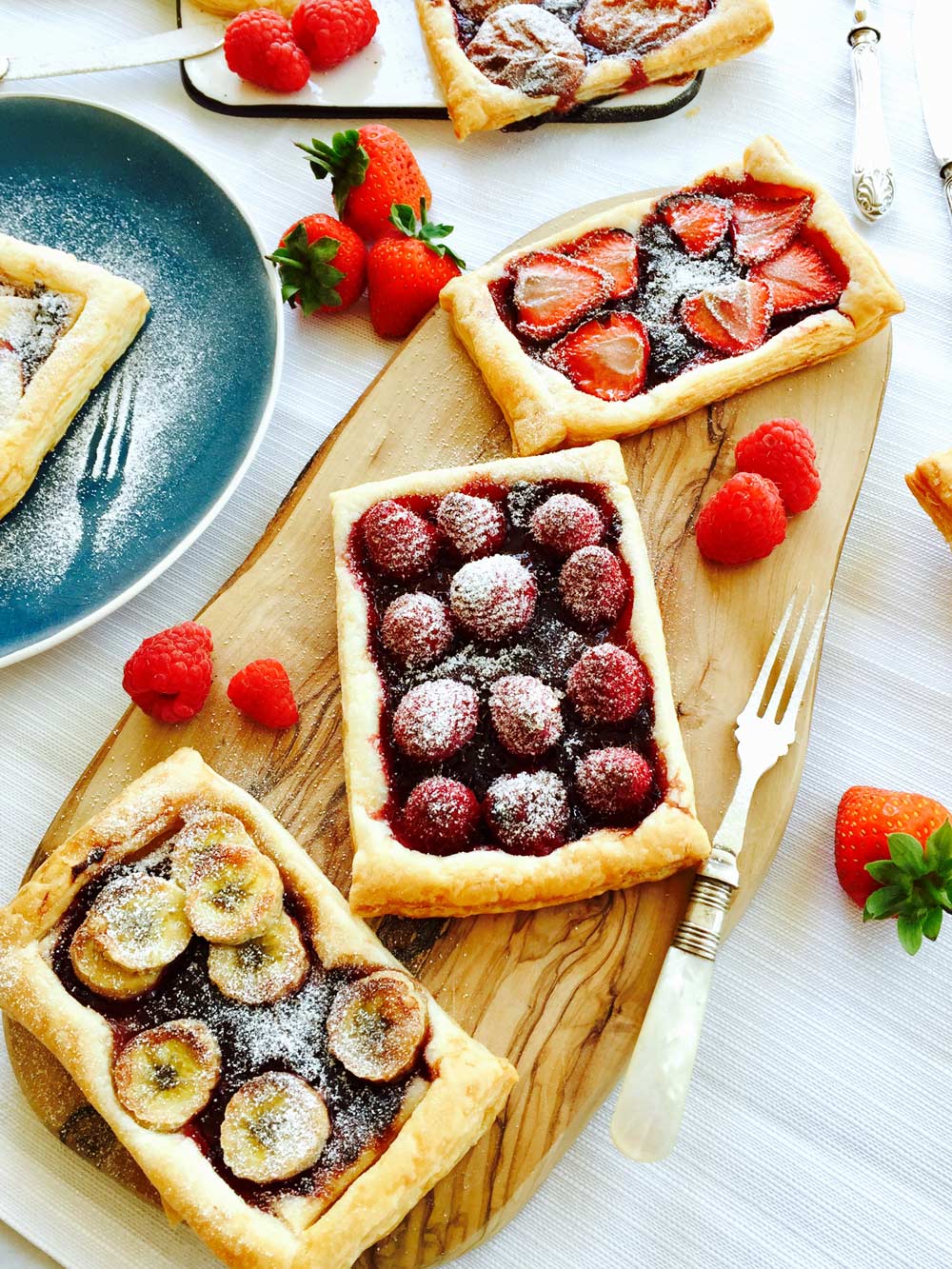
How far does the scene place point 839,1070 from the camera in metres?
2.13

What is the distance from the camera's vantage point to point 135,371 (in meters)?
2.72

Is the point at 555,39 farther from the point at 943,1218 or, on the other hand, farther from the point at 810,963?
Result: the point at 943,1218

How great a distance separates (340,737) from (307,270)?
3.96ft

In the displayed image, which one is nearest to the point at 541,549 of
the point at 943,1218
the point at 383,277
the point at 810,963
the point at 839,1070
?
the point at 383,277

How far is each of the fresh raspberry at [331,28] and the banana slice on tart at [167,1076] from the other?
101 inches

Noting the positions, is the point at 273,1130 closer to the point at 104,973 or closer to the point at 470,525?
the point at 104,973

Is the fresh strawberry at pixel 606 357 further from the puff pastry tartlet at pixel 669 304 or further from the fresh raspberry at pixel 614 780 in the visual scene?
the fresh raspberry at pixel 614 780

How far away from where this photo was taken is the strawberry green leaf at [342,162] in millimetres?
2678

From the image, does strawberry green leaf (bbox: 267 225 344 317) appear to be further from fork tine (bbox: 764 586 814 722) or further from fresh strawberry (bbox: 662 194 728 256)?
fork tine (bbox: 764 586 814 722)

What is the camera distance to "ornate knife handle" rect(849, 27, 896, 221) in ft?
9.42

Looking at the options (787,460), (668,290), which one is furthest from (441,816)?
(668,290)

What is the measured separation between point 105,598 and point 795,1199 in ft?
6.27

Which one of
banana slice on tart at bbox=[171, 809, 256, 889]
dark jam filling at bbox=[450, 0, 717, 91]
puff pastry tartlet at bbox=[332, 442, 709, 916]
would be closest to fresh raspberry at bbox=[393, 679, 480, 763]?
puff pastry tartlet at bbox=[332, 442, 709, 916]

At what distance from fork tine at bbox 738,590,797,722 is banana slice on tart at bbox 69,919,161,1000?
1298 mm
